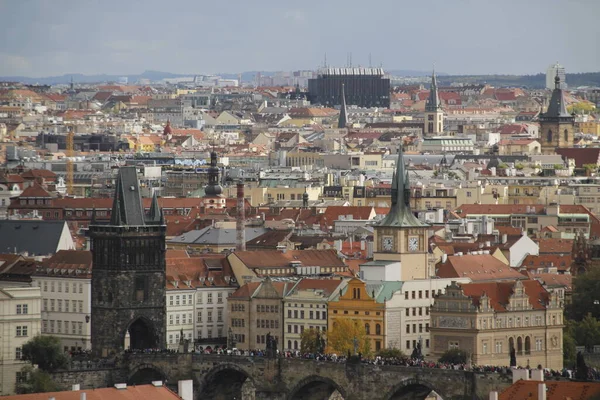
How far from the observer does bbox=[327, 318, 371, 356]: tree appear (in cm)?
9594

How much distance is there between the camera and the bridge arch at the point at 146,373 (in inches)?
3679

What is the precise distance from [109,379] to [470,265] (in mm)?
19243

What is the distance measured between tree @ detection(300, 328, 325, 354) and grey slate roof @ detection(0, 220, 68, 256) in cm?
1859

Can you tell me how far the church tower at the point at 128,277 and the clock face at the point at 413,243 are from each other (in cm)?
998

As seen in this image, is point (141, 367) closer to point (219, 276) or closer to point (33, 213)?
point (219, 276)

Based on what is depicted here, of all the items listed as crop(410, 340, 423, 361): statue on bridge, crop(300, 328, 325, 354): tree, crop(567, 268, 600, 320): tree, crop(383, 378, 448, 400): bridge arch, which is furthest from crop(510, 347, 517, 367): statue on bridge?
crop(567, 268, 600, 320): tree

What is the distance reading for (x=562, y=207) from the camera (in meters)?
152

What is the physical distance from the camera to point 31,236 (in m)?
117

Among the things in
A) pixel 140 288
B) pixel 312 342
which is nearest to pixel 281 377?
pixel 312 342

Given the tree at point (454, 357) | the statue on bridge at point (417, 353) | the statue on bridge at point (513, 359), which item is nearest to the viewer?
the statue on bridge at point (513, 359)

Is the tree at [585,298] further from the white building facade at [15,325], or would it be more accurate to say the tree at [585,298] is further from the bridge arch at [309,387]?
the white building facade at [15,325]

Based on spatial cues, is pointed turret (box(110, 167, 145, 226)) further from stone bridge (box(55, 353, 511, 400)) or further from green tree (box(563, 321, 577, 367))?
green tree (box(563, 321, 577, 367))

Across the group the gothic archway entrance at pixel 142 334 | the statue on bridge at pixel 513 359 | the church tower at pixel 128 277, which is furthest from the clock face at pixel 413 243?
the statue on bridge at pixel 513 359

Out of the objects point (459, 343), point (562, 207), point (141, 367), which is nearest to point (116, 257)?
point (141, 367)
